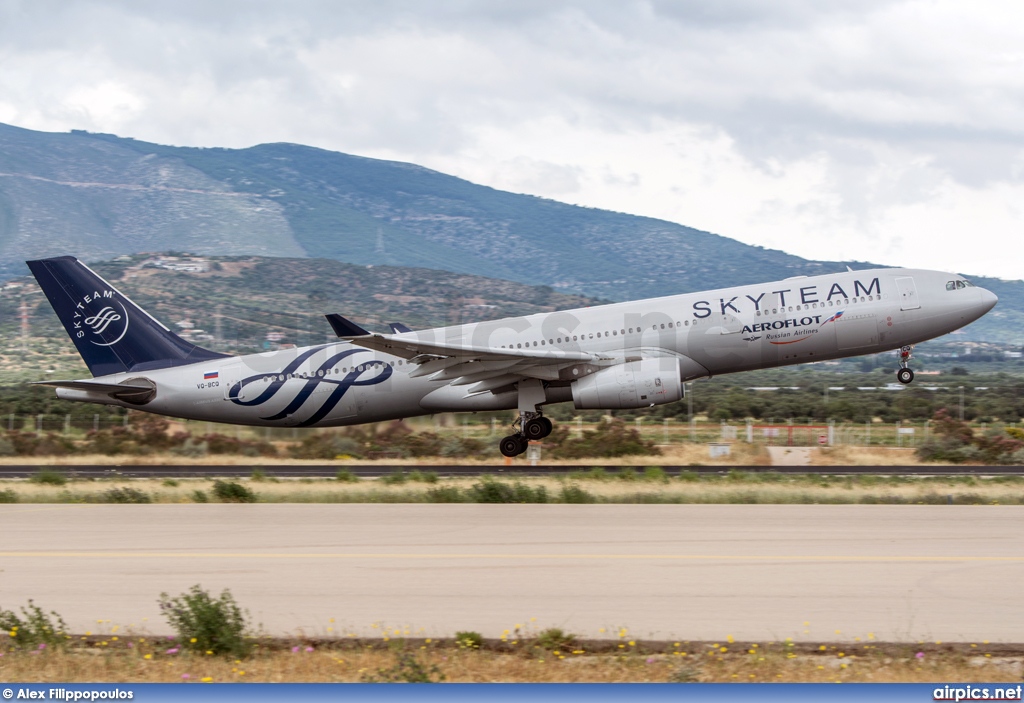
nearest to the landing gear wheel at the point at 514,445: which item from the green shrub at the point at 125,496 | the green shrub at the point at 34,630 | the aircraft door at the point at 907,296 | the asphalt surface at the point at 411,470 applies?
the asphalt surface at the point at 411,470

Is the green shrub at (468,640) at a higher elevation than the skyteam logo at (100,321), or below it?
below

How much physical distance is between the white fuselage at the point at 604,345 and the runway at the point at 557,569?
32.9 ft

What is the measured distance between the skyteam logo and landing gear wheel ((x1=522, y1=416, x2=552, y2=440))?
456 inches

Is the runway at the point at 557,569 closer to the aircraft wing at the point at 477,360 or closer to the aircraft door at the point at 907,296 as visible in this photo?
the aircraft wing at the point at 477,360

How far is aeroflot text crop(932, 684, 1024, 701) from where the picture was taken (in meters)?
7.67

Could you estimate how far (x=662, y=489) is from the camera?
22141 millimetres

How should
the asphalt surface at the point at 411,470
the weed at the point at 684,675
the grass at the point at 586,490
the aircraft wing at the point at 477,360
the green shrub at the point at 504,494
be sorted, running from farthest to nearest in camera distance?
the asphalt surface at the point at 411,470
the aircraft wing at the point at 477,360
the grass at the point at 586,490
the green shrub at the point at 504,494
the weed at the point at 684,675

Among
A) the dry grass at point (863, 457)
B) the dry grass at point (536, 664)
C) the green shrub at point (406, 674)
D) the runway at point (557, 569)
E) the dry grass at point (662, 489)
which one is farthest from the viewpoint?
the dry grass at point (863, 457)

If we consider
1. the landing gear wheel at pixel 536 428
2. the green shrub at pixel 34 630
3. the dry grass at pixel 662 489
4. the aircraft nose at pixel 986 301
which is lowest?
the green shrub at pixel 34 630

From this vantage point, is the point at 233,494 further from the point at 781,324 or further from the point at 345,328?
the point at 781,324

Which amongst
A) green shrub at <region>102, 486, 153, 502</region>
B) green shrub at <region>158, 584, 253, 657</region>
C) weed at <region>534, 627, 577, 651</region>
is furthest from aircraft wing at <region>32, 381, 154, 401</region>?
weed at <region>534, 627, 577, 651</region>

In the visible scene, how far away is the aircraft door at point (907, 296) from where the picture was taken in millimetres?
28172

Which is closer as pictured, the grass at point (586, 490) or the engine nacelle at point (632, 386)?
the grass at point (586, 490)

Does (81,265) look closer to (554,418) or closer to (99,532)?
(99,532)
